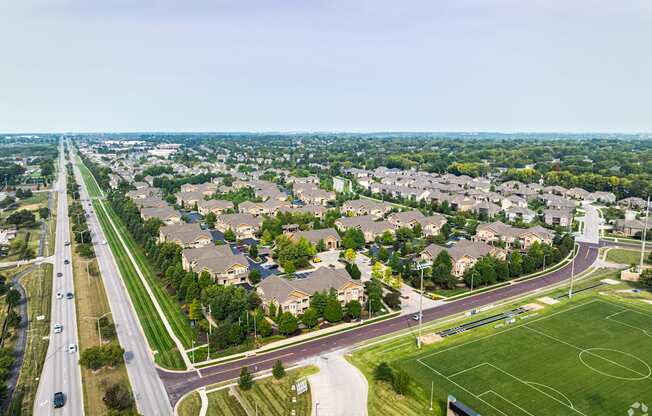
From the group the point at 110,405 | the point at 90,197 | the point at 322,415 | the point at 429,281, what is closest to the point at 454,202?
the point at 429,281

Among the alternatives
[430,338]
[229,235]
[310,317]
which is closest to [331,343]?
[310,317]

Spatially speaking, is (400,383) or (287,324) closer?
(400,383)

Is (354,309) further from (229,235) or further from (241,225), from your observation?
(241,225)

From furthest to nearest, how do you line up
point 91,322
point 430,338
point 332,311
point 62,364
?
point 91,322
point 332,311
point 430,338
point 62,364

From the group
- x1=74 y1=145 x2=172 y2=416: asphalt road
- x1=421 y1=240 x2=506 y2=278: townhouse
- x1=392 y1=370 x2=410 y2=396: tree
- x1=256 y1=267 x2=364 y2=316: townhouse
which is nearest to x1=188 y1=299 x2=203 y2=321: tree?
x1=74 y1=145 x2=172 y2=416: asphalt road

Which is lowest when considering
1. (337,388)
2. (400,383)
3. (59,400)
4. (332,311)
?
(337,388)

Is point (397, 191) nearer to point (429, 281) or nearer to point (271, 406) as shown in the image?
point (429, 281)

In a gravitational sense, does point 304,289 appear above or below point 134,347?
above
